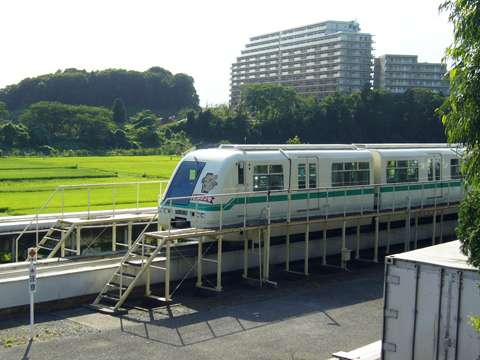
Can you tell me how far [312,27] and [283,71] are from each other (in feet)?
45.9

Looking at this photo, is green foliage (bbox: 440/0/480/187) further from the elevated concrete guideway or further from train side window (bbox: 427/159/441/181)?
train side window (bbox: 427/159/441/181)

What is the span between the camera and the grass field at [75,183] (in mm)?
29792

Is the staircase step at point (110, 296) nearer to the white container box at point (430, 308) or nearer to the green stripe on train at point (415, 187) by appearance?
the white container box at point (430, 308)

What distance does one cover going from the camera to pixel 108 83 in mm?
145000

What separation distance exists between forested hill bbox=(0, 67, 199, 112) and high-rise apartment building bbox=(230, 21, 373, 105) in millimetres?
17256

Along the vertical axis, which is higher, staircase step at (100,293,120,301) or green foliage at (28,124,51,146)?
green foliage at (28,124,51,146)

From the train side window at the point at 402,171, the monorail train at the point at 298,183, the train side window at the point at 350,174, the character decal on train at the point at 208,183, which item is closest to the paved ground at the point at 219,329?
the monorail train at the point at 298,183

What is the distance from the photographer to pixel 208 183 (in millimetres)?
17547

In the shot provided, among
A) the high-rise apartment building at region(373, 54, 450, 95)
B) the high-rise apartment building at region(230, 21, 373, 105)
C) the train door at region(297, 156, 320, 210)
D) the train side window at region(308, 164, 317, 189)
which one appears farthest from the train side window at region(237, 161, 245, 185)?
the high-rise apartment building at region(373, 54, 450, 95)

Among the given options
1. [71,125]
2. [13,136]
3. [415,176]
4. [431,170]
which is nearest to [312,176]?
[415,176]

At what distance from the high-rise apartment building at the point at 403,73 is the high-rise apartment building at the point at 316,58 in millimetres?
4266

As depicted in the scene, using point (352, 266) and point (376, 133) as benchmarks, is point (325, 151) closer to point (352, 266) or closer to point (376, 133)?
point (352, 266)

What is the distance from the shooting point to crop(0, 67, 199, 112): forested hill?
133125mm

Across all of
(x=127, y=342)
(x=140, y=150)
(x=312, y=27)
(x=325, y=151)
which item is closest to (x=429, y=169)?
(x=325, y=151)
